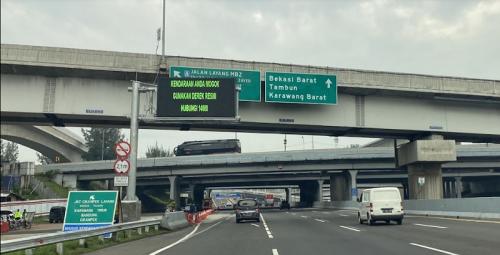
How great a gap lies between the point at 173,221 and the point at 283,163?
3889 centimetres

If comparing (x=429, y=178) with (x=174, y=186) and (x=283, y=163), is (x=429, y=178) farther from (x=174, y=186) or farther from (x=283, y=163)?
(x=174, y=186)

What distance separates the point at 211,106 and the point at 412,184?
733 inches

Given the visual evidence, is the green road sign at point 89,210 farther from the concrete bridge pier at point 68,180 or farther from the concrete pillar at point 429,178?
the concrete bridge pier at point 68,180

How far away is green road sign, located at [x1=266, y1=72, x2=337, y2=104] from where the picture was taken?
83.3 ft

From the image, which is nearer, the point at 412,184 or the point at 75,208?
the point at 75,208

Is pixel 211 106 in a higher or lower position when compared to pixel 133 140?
higher

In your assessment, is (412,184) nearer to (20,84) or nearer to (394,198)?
(394,198)

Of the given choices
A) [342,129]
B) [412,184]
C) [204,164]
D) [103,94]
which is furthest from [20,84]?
[204,164]

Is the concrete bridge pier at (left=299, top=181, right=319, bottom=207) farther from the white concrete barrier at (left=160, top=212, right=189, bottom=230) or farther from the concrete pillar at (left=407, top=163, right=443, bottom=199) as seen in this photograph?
the white concrete barrier at (left=160, top=212, right=189, bottom=230)

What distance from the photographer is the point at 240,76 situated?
82.2ft

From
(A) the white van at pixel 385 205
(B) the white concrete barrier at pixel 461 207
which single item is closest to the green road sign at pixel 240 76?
(A) the white van at pixel 385 205

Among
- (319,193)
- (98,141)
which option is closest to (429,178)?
(319,193)

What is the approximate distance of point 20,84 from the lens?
22.0 metres

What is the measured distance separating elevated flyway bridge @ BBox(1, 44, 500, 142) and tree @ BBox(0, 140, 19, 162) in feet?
53.7
